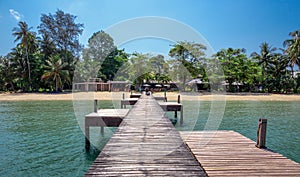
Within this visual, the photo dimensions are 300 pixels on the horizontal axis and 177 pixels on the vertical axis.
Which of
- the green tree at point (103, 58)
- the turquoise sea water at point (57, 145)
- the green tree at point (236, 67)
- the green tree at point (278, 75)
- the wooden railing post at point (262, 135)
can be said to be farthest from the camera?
the green tree at point (103, 58)

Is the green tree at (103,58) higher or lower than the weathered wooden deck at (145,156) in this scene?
higher

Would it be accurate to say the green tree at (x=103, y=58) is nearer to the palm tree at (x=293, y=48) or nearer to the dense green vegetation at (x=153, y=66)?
the dense green vegetation at (x=153, y=66)

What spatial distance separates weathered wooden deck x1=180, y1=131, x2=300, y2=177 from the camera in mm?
3410

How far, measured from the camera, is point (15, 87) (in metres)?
41.2

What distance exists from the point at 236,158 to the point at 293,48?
40.9 metres

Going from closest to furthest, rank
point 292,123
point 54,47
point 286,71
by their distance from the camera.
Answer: point 292,123 → point 286,71 → point 54,47

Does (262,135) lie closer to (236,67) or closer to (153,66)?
(153,66)

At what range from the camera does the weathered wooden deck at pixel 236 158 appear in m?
3.41

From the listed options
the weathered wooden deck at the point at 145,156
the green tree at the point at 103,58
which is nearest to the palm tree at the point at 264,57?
the green tree at the point at 103,58

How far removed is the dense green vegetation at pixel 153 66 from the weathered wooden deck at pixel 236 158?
28674 millimetres

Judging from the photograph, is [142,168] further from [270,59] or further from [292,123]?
[270,59]

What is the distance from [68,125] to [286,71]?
146 ft

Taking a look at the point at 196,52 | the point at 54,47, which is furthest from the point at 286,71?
the point at 54,47

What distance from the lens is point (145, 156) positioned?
3.81 metres
